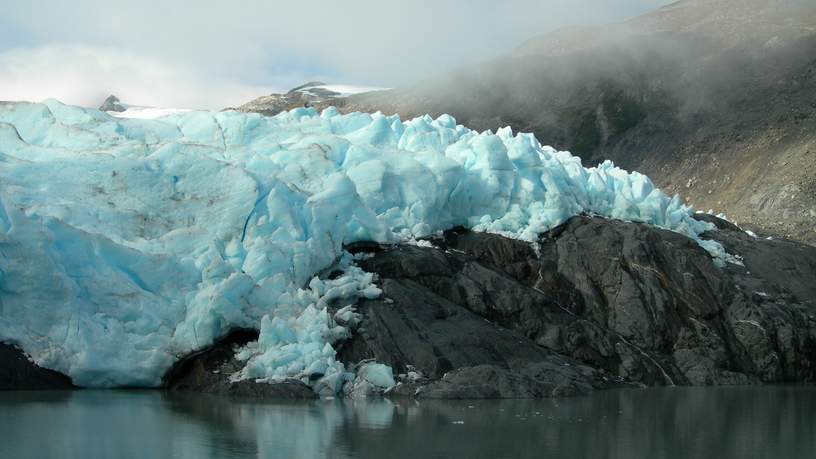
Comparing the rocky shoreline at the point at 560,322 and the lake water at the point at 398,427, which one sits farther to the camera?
the rocky shoreline at the point at 560,322

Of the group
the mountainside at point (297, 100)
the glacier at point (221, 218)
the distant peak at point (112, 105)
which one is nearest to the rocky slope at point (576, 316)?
the glacier at point (221, 218)

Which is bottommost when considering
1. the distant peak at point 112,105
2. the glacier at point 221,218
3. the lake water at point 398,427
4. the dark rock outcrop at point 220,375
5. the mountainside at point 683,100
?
the lake water at point 398,427

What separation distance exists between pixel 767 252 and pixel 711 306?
5827 mm

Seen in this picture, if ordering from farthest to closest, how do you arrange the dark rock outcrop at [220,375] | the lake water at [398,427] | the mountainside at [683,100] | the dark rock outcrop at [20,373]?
1. the mountainside at [683,100]
2. the dark rock outcrop at [220,375]
3. the dark rock outcrop at [20,373]
4. the lake water at [398,427]

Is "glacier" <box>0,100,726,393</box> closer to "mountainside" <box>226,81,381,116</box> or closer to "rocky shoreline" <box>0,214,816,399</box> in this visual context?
"rocky shoreline" <box>0,214,816,399</box>

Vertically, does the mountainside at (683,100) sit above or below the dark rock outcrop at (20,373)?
above

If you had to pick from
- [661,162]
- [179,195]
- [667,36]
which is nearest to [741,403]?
[179,195]

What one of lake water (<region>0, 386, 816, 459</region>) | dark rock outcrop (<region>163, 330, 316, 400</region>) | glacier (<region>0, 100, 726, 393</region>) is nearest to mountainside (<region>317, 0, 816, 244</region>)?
glacier (<region>0, 100, 726, 393</region>)

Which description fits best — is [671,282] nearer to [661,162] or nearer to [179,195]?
[179,195]

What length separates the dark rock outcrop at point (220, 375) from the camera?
824 inches

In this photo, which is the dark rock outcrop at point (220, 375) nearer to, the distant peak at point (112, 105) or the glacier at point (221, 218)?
the glacier at point (221, 218)

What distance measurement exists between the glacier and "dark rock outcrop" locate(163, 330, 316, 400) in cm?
29

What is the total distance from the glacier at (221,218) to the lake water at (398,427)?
1.54 metres

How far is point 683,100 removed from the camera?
219 feet
